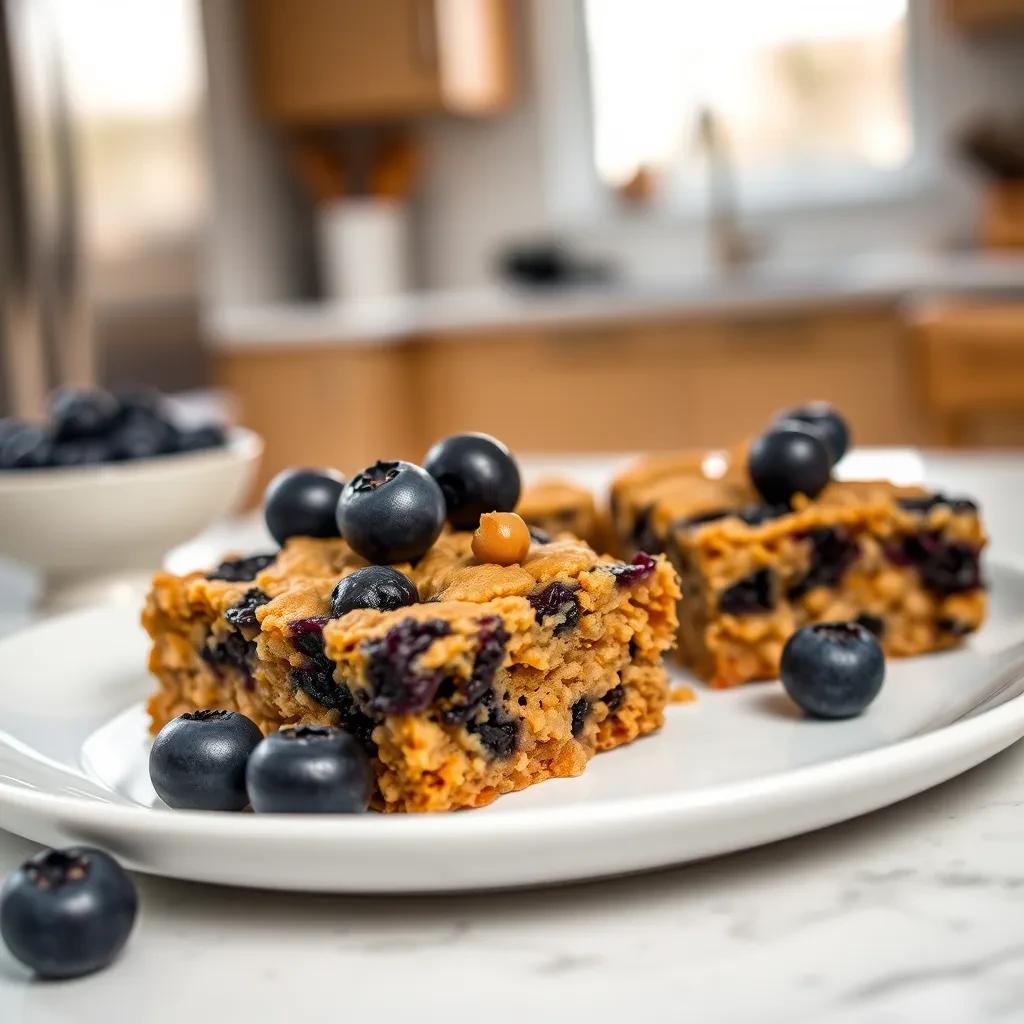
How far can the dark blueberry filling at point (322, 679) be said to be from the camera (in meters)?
0.95

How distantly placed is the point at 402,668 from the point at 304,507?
1.12ft

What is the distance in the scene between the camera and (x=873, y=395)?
372cm

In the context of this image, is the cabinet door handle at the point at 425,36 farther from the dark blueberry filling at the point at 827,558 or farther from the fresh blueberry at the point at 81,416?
the dark blueberry filling at the point at 827,558

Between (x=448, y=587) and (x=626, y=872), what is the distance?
275 mm

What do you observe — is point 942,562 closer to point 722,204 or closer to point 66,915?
point 66,915

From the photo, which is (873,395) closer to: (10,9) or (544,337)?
(544,337)

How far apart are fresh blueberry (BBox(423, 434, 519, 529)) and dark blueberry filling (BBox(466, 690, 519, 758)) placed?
208mm

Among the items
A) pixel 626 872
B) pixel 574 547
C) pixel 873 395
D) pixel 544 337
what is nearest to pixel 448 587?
pixel 574 547

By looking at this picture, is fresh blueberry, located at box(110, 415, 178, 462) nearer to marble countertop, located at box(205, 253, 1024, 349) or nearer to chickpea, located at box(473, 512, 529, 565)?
chickpea, located at box(473, 512, 529, 565)

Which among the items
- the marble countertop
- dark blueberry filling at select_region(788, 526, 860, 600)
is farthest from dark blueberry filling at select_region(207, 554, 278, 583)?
the marble countertop

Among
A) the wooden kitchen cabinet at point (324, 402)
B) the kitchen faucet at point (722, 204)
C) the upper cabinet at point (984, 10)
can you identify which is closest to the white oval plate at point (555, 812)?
the wooden kitchen cabinet at point (324, 402)

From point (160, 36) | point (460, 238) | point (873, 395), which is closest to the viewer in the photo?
point (873, 395)

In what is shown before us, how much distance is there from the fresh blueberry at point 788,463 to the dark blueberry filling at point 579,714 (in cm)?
35

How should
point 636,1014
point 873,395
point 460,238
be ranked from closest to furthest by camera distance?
point 636,1014, point 873,395, point 460,238
